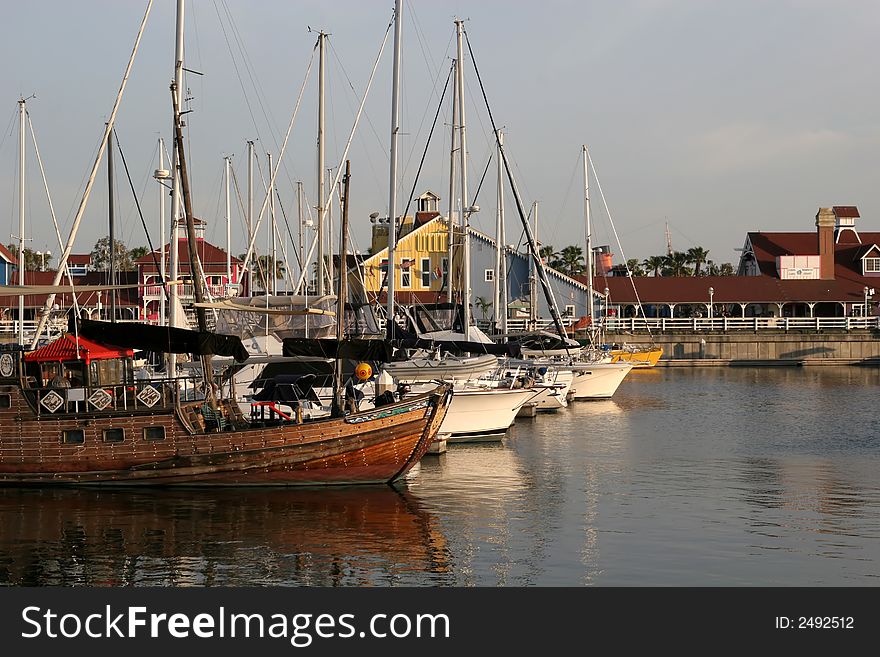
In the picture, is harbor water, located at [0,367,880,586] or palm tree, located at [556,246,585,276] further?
palm tree, located at [556,246,585,276]

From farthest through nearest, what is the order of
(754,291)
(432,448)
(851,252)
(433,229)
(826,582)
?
(851,252), (754,291), (433,229), (432,448), (826,582)

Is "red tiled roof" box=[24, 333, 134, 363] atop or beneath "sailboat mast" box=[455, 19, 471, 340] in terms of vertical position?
beneath

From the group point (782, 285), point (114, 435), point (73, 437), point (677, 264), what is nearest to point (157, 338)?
point (114, 435)

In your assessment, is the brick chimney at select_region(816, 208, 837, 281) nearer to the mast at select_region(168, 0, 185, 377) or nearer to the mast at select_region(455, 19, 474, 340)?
the mast at select_region(455, 19, 474, 340)

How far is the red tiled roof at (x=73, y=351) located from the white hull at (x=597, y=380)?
30043 millimetres

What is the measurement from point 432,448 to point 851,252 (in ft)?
254

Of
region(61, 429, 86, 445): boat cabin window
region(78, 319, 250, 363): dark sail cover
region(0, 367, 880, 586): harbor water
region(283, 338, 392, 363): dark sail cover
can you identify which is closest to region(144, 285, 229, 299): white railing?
region(283, 338, 392, 363): dark sail cover

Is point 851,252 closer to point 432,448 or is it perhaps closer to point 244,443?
point 432,448

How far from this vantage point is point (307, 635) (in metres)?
16.0

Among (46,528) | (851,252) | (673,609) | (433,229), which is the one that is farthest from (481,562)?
(851,252)

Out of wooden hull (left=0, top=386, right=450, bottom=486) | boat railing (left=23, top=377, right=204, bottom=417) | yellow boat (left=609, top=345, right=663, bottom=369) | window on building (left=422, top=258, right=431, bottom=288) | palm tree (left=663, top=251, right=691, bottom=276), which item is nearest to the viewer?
boat railing (left=23, top=377, right=204, bottom=417)

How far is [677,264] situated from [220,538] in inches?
4102

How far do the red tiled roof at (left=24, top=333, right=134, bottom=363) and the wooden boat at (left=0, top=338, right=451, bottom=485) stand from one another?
24mm

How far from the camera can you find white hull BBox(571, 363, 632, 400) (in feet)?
176
